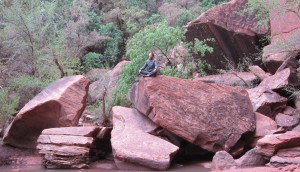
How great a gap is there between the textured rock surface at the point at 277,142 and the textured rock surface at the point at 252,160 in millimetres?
258

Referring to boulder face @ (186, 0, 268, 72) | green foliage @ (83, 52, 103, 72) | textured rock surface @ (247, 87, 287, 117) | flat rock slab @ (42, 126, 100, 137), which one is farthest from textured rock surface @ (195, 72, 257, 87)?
green foliage @ (83, 52, 103, 72)

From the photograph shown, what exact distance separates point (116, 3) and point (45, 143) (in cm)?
2500

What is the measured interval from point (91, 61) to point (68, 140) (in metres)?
17.8

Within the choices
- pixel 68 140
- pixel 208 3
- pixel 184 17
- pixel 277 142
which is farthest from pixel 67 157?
pixel 208 3

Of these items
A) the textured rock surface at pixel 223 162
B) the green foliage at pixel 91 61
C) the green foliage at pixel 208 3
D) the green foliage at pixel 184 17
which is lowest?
the green foliage at pixel 91 61

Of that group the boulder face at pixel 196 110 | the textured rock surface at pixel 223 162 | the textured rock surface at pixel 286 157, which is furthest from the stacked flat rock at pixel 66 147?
the textured rock surface at pixel 286 157

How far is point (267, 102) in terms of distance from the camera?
15.7 meters

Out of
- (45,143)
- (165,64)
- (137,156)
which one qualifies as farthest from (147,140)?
(165,64)

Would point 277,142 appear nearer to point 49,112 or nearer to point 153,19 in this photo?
point 49,112

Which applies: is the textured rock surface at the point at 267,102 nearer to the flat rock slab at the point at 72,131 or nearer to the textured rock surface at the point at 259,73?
the textured rock surface at the point at 259,73

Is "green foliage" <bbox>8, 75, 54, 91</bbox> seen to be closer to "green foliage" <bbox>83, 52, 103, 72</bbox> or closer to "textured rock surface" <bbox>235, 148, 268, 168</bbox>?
"green foliage" <bbox>83, 52, 103, 72</bbox>

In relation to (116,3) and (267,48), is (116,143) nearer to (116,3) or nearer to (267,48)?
(267,48)

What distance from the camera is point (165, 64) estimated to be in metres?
18.9

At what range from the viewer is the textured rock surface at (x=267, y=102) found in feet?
51.6
